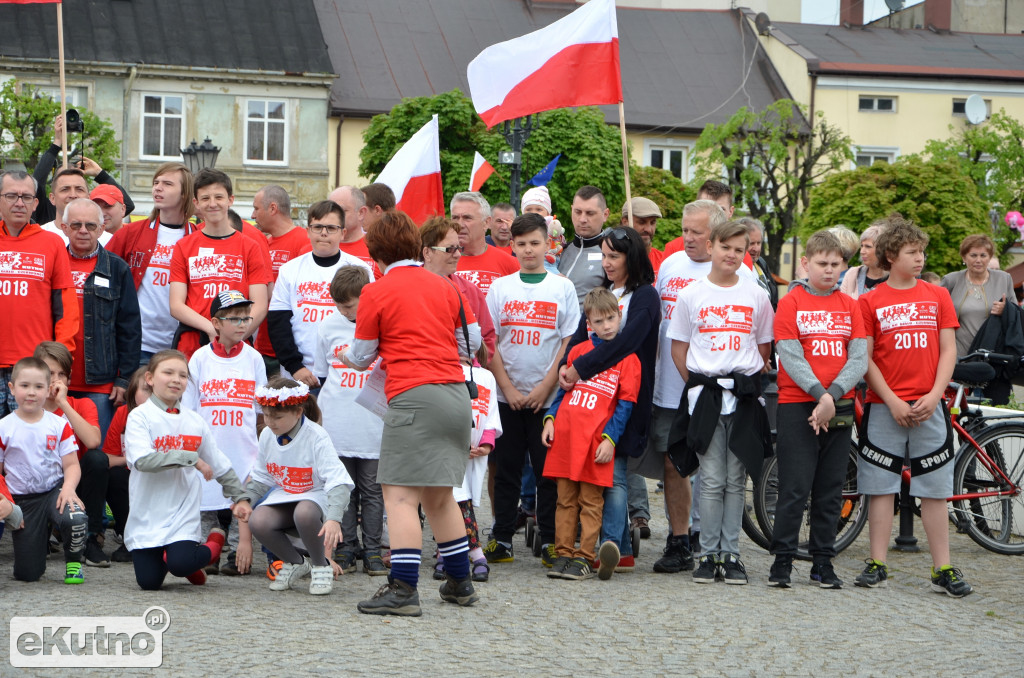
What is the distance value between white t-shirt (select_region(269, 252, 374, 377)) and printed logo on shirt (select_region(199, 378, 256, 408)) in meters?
0.49

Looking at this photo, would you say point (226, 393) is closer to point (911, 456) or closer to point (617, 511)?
point (617, 511)

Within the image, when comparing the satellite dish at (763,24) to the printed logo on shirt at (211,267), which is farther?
the satellite dish at (763,24)

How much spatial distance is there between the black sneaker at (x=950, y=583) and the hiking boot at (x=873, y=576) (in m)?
0.28

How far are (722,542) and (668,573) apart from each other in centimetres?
47

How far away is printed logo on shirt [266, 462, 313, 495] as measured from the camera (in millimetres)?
6883

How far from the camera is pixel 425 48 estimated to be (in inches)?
1770

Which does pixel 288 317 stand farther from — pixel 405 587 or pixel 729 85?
pixel 729 85

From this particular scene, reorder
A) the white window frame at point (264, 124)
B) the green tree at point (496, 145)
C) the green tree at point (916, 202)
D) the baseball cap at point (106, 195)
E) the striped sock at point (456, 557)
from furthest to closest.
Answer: the white window frame at point (264, 124)
the green tree at point (496, 145)
the green tree at point (916, 202)
the baseball cap at point (106, 195)
the striped sock at point (456, 557)

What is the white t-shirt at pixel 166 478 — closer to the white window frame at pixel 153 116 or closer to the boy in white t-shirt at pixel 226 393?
the boy in white t-shirt at pixel 226 393

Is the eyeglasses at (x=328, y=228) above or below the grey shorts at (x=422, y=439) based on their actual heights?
above

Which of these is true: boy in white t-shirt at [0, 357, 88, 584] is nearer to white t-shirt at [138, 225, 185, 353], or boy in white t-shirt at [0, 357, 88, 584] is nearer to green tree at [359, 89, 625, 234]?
white t-shirt at [138, 225, 185, 353]

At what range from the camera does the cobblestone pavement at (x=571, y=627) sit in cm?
530

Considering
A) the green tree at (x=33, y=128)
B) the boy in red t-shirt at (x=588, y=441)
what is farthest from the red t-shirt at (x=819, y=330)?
the green tree at (x=33, y=128)

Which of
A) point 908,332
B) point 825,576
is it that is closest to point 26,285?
point 825,576
